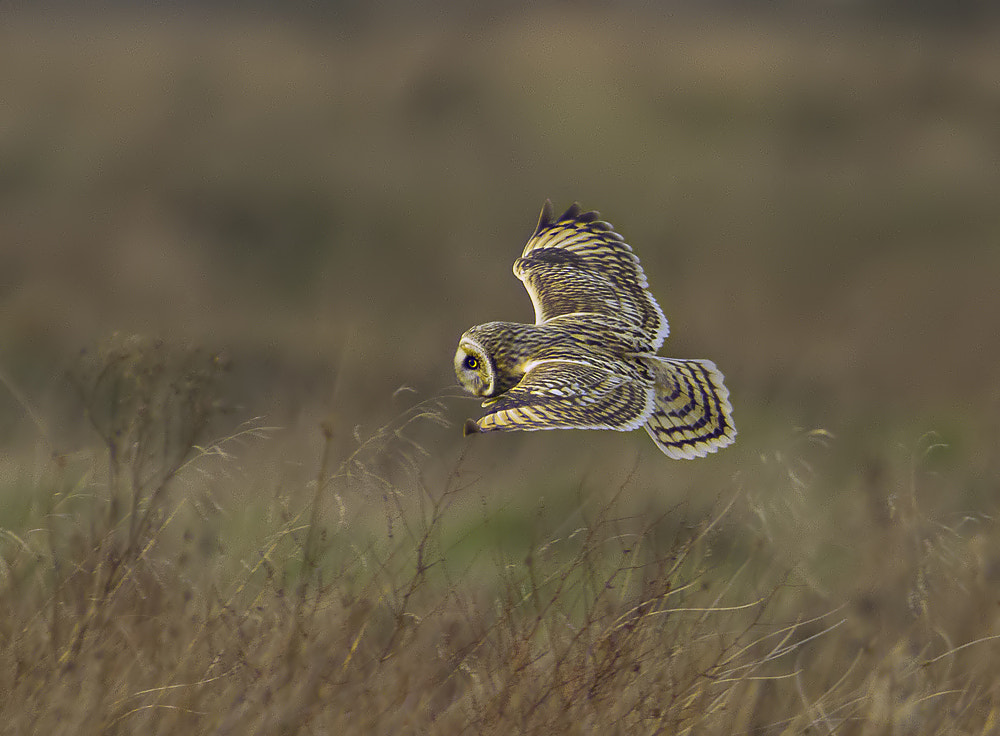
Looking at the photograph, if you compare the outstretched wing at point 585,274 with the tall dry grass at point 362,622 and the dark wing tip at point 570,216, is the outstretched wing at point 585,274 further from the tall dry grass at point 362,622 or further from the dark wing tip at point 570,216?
the tall dry grass at point 362,622

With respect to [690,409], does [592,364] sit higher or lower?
higher

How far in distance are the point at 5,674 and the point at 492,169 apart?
46.9 feet

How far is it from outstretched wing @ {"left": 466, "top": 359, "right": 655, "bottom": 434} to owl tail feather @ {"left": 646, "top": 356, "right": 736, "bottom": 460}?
163 millimetres

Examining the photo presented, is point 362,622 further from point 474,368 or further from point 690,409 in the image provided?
point 690,409

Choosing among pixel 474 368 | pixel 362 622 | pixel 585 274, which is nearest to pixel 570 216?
pixel 585 274

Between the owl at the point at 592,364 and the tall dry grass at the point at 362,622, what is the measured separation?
0.28 m

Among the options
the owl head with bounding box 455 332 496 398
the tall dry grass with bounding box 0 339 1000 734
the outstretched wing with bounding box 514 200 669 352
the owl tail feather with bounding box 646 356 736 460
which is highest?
the outstretched wing with bounding box 514 200 669 352

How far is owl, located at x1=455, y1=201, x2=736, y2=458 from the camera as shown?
3508 millimetres

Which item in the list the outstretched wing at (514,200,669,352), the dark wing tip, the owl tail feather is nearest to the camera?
the owl tail feather

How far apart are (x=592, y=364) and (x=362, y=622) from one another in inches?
46.3

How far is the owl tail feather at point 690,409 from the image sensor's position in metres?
4.14

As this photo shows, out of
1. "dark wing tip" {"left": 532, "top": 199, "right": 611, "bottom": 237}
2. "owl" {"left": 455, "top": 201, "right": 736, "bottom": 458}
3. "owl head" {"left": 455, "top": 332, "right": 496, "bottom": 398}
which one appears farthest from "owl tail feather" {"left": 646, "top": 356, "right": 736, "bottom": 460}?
"dark wing tip" {"left": 532, "top": 199, "right": 611, "bottom": 237}

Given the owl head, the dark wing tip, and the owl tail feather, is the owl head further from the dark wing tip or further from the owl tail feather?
the dark wing tip

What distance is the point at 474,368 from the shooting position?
4.04 meters
